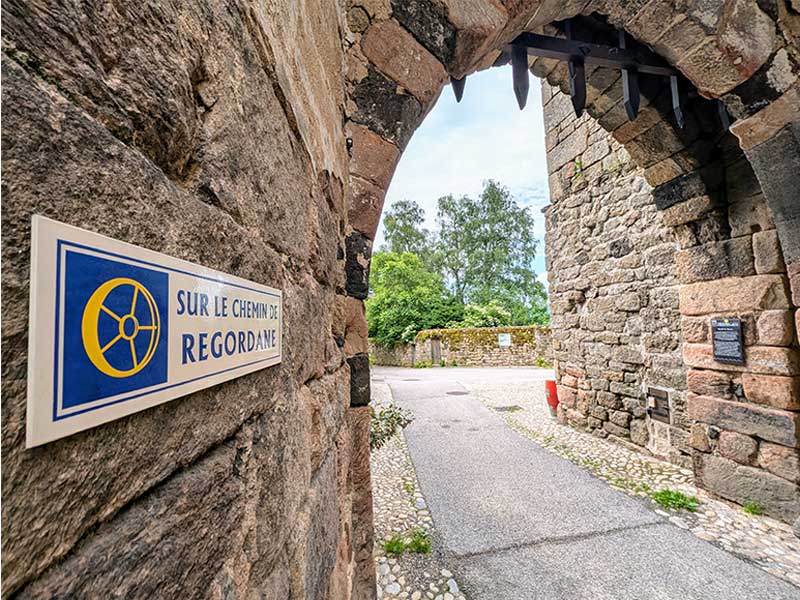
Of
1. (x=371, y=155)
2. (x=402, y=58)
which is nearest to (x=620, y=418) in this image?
(x=371, y=155)

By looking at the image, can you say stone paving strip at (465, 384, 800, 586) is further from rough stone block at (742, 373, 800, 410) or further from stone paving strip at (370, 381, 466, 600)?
stone paving strip at (370, 381, 466, 600)

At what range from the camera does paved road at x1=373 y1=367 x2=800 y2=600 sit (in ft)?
6.55

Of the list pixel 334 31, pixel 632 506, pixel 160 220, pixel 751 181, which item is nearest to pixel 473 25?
pixel 334 31

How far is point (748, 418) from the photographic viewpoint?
106 inches

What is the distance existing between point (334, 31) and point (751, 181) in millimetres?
3070

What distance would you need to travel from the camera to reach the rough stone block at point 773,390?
2.46m

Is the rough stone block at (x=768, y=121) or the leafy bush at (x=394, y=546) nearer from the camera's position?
the rough stone block at (x=768, y=121)

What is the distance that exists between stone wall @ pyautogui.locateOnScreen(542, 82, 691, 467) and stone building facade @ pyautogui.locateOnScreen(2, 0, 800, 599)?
1.85 m

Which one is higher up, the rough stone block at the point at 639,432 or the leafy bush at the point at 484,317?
the leafy bush at the point at 484,317

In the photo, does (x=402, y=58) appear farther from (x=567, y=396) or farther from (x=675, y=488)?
(x=567, y=396)

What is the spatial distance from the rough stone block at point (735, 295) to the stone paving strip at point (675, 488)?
143cm

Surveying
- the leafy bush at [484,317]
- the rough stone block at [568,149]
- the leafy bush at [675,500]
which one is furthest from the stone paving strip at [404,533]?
the leafy bush at [484,317]

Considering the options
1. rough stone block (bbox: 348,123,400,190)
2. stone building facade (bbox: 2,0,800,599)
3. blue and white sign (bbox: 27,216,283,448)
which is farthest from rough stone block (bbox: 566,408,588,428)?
blue and white sign (bbox: 27,216,283,448)

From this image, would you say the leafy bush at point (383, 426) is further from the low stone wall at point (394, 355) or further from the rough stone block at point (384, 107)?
the low stone wall at point (394, 355)
